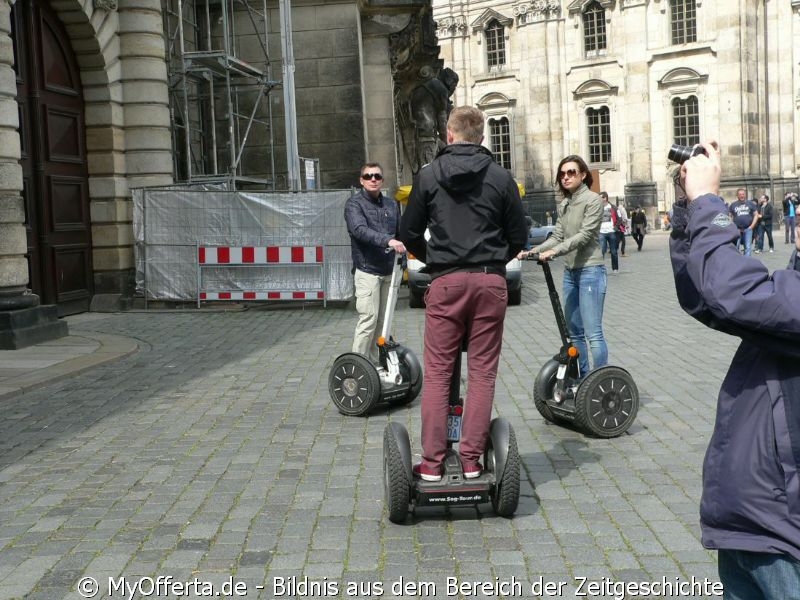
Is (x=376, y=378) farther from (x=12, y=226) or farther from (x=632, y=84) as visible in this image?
(x=632, y=84)

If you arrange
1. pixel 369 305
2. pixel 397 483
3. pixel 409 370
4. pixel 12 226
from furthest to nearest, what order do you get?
pixel 12 226, pixel 369 305, pixel 409 370, pixel 397 483

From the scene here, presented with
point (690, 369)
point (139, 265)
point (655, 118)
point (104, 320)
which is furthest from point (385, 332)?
point (655, 118)

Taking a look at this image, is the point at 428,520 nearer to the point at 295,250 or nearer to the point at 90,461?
the point at 90,461

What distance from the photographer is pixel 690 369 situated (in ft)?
31.1

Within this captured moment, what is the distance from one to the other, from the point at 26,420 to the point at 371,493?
3.52 m

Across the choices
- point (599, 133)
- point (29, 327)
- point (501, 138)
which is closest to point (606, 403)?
point (29, 327)

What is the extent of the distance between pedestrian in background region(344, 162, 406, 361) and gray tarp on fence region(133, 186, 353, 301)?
8370 millimetres

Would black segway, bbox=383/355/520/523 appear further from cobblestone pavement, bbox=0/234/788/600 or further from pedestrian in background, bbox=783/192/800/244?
pedestrian in background, bbox=783/192/800/244

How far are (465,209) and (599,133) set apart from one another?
54.5 meters

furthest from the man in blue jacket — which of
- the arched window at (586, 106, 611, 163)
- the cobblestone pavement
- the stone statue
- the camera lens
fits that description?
the arched window at (586, 106, 611, 163)

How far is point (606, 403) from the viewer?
669cm

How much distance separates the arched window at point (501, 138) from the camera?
61.6m

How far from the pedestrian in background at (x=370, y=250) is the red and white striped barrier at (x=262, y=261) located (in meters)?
8.29

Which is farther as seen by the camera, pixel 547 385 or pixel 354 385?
pixel 354 385
